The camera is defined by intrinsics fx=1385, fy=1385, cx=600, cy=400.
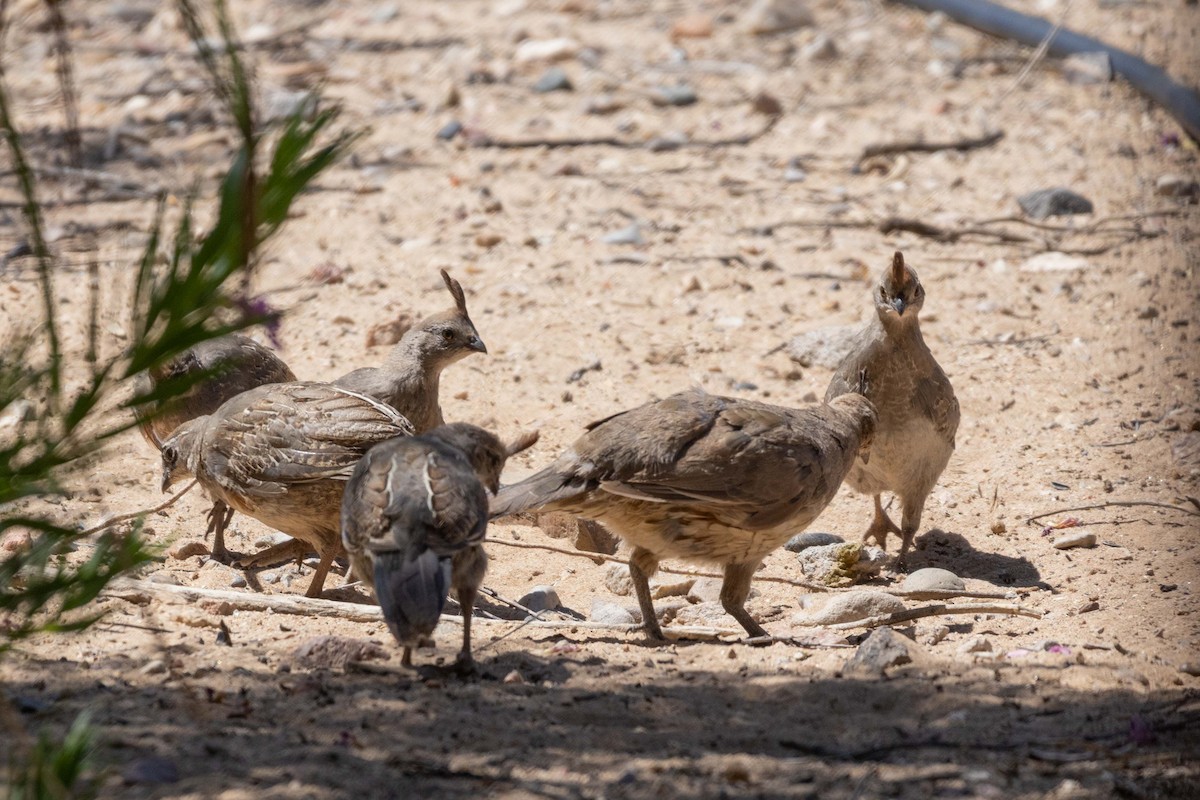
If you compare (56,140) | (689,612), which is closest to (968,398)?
(689,612)

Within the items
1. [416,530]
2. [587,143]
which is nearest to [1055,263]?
[587,143]

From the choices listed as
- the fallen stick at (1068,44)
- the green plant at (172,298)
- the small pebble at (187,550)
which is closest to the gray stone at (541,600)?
the small pebble at (187,550)

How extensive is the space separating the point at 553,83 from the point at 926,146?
10.2 feet

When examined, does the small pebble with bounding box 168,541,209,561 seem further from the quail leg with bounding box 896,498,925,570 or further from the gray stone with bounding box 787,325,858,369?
the gray stone with bounding box 787,325,858,369

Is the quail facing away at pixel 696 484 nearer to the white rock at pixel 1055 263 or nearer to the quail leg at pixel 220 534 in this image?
the quail leg at pixel 220 534

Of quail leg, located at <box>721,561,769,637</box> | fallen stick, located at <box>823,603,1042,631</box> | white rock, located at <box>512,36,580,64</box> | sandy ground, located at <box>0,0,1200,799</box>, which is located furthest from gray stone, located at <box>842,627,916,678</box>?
white rock, located at <box>512,36,580,64</box>

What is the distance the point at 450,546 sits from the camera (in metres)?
4.58

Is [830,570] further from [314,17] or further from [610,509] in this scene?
[314,17]

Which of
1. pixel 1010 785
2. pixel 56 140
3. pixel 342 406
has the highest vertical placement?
pixel 1010 785

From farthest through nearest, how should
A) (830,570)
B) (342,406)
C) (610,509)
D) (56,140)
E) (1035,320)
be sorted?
(56,140) → (1035,320) → (830,570) → (342,406) → (610,509)

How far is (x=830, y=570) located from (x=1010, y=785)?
2674 mm

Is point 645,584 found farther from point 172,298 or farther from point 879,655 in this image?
point 172,298

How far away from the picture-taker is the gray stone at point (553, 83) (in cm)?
1156

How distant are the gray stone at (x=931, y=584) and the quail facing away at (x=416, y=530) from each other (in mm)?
2068
